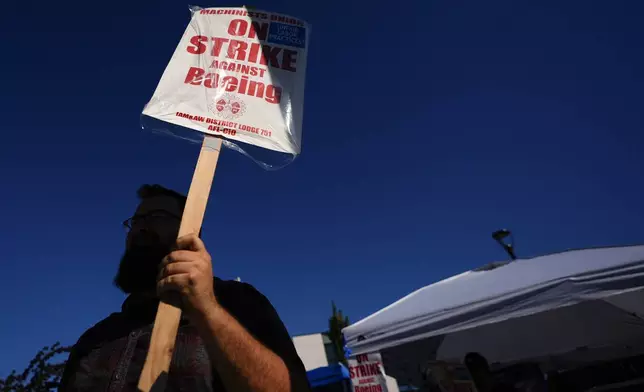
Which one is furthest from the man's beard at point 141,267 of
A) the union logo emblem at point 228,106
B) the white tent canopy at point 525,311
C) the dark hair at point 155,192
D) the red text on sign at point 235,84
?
the white tent canopy at point 525,311

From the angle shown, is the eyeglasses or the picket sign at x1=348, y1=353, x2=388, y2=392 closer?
the eyeglasses

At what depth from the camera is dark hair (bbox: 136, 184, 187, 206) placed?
1.96 m

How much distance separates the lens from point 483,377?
4.35 meters

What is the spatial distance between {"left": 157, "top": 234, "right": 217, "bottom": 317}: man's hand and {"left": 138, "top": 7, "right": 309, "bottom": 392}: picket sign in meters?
0.37

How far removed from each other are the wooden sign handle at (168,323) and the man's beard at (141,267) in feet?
2.04

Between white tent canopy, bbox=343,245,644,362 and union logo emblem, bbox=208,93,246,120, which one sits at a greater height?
union logo emblem, bbox=208,93,246,120

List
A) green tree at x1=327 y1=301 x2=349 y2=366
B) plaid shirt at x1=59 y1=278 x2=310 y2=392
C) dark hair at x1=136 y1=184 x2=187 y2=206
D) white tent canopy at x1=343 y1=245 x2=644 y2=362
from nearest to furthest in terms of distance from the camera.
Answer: plaid shirt at x1=59 y1=278 x2=310 y2=392
dark hair at x1=136 y1=184 x2=187 y2=206
white tent canopy at x1=343 y1=245 x2=644 y2=362
green tree at x1=327 y1=301 x2=349 y2=366

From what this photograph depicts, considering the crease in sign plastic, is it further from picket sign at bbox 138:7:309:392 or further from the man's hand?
the man's hand

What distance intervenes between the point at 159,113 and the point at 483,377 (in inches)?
181

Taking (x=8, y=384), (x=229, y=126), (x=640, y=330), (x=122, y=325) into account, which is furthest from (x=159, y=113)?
(x=8, y=384)

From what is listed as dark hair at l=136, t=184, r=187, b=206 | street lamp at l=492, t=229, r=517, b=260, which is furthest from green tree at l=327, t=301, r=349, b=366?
dark hair at l=136, t=184, r=187, b=206

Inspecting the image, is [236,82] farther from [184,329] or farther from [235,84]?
[184,329]

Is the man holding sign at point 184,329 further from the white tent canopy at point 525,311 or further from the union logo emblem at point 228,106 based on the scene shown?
the white tent canopy at point 525,311

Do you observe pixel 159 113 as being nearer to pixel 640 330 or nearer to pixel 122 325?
pixel 122 325
